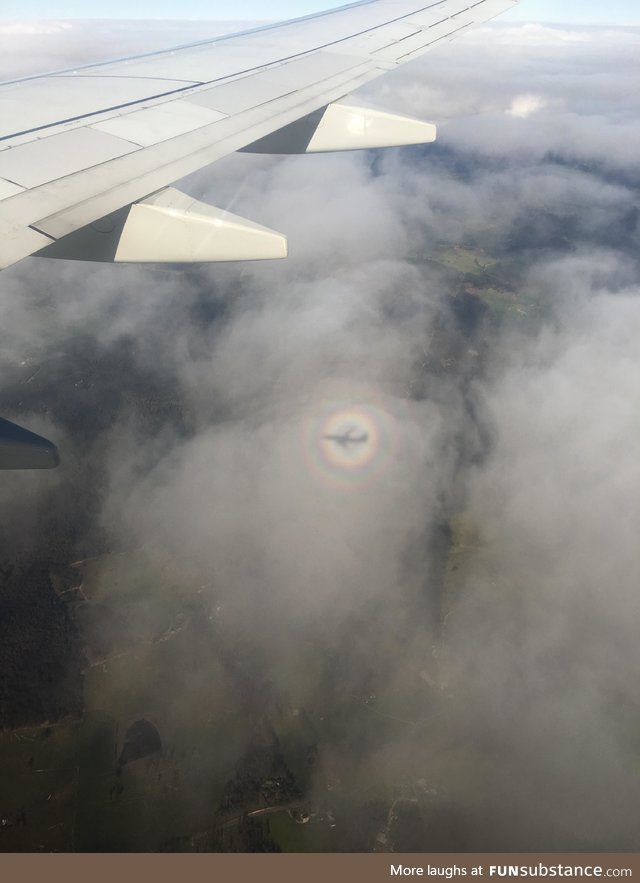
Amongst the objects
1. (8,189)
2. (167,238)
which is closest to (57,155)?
(8,189)

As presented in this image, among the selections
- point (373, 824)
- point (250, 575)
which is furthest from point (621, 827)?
point (250, 575)

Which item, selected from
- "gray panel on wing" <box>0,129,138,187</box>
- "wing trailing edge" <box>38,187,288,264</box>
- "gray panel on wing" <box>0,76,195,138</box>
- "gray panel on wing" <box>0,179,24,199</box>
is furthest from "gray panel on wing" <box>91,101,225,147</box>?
"gray panel on wing" <box>0,179,24,199</box>

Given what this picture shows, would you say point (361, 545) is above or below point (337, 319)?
below

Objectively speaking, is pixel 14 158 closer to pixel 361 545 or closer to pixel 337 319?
pixel 361 545

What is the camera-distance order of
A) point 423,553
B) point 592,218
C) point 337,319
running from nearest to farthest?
point 423,553 < point 337,319 < point 592,218

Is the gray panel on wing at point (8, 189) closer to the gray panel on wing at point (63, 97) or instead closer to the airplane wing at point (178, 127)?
the airplane wing at point (178, 127)

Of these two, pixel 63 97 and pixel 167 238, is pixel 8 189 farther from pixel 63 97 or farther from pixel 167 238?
pixel 63 97

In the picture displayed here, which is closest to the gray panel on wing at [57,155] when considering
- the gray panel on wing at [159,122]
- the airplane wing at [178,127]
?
the airplane wing at [178,127]
